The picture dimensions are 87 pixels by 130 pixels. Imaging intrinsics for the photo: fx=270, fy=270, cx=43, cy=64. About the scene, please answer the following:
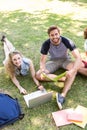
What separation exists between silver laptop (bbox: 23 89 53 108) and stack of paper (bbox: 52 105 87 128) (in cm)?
24

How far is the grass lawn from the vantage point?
336 cm

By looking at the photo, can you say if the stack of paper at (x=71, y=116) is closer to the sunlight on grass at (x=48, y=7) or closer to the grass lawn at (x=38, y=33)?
the grass lawn at (x=38, y=33)

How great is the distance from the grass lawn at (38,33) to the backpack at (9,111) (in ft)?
0.23

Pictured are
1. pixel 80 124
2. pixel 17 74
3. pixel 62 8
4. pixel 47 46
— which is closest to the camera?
pixel 80 124

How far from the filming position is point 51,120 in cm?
328

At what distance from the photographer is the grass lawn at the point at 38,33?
11.0 feet

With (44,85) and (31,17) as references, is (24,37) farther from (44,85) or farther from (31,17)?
(44,85)

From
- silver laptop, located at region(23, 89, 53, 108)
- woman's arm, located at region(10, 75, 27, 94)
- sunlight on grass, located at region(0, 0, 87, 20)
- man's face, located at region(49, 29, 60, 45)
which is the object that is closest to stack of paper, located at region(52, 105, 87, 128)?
silver laptop, located at region(23, 89, 53, 108)

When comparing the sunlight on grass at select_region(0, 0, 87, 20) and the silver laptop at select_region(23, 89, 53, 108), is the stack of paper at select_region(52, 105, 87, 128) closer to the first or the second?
the silver laptop at select_region(23, 89, 53, 108)

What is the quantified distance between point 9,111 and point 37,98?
386mm

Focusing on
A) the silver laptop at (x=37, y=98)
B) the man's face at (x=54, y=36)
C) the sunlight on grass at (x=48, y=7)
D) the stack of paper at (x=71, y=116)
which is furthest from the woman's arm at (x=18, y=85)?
the sunlight on grass at (x=48, y=7)

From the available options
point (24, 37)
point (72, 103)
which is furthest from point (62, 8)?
point (72, 103)

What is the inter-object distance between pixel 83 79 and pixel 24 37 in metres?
1.89

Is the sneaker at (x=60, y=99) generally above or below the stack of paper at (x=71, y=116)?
above
